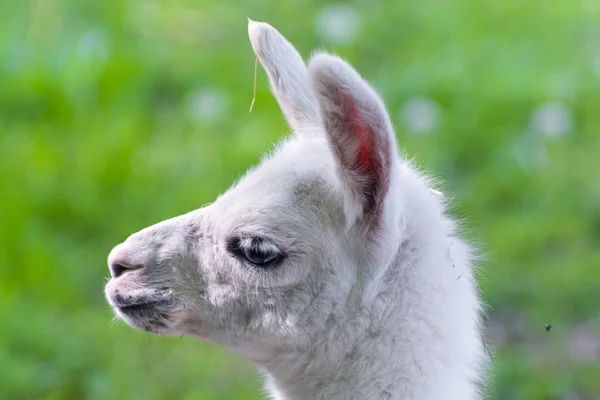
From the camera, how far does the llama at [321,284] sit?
263 centimetres

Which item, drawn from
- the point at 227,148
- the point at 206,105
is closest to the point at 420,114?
the point at 227,148

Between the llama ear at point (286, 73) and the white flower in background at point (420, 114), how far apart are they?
2.58 meters

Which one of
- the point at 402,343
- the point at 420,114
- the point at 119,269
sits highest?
the point at 420,114

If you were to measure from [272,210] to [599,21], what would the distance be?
4.67 m

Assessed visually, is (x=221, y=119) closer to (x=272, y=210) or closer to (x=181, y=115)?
(x=181, y=115)

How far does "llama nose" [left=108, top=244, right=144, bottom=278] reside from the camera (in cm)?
271

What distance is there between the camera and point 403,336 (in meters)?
2.64

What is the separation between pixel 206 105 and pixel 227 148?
48 centimetres

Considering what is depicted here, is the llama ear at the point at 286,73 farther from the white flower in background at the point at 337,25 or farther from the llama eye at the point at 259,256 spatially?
the white flower in background at the point at 337,25

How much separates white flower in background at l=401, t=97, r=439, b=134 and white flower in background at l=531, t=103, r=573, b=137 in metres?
0.48

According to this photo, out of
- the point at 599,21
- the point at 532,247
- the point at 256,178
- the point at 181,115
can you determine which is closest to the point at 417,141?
the point at 532,247

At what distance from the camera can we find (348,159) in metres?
2.56

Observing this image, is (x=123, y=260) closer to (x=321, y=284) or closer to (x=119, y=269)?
(x=119, y=269)

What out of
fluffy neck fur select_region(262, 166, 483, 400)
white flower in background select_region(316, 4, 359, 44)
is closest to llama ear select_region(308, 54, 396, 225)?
fluffy neck fur select_region(262, 166, 483, 400)
